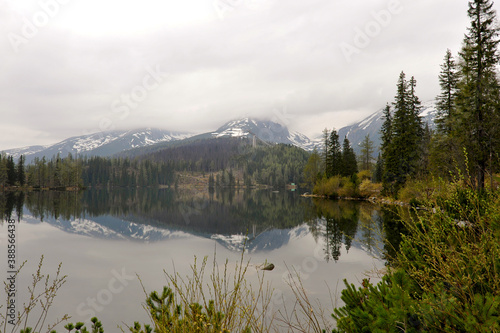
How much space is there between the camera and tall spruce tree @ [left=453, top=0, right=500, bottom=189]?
21156mm

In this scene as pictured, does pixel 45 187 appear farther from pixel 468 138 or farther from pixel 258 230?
pixel 468 138

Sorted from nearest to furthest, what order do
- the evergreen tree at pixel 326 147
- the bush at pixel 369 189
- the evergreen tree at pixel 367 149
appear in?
the bush at pixel 369 189 → the evergreen tree at pixel 326 147 → the evergreen tree at pixel 367 149

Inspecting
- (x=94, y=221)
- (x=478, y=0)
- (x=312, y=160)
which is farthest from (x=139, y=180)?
(x=478, y=0)

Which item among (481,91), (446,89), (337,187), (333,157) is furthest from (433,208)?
(333,157)

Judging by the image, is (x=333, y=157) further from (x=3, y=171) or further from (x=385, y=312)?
(x=3, y=171)

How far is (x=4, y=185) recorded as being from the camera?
8506 cm

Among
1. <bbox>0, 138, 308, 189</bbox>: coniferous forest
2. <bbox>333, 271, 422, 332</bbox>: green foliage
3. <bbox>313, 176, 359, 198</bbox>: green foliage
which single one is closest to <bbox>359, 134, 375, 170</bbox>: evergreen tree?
<bbox>313, 176, 359, 198</bbox>: green foliage

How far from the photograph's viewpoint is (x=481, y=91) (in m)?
21.5

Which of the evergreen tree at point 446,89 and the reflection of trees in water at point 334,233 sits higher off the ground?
the evergreen tree at point 446,89

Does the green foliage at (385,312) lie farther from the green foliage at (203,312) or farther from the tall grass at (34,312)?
the tall grass at (34,312)

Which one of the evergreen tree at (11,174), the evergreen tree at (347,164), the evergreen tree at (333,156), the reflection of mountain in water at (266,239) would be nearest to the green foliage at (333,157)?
the evergreen tree at (333,156)

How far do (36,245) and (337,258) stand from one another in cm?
1789

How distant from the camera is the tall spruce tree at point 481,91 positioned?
21.2 m

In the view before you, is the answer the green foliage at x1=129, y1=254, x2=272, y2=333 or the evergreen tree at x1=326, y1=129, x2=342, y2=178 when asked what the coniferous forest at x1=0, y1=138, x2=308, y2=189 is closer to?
the evergreen tree at x1=326, y1=129, x2=342, y2=178
